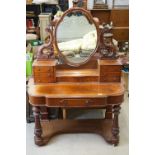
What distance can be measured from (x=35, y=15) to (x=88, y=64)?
2.36 metres

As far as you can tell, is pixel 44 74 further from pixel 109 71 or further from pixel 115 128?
pixel 115 128

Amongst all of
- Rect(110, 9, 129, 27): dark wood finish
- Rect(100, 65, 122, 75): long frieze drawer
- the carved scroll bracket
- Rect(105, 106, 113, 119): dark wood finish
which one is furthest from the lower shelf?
Rect(110, 9, 129, 27): dark wood finish

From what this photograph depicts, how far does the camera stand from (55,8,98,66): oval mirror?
2020 mm

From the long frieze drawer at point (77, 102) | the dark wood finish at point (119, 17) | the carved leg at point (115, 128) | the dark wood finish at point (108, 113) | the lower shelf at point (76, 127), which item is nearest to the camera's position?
the long frieze drawer at point (77, 102)

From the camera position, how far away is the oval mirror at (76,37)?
6.63 feet

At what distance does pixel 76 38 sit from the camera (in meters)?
2.08

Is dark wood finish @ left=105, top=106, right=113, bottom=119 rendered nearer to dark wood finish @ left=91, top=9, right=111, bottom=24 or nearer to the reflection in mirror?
the reflection in mirror

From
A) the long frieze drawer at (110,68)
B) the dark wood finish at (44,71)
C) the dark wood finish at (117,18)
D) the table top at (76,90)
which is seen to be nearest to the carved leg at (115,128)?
the table top at (76,90)

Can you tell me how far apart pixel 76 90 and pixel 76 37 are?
455 mm

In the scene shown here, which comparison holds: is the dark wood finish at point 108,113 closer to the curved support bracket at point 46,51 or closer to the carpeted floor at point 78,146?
the carpeted floor at point 78,146
